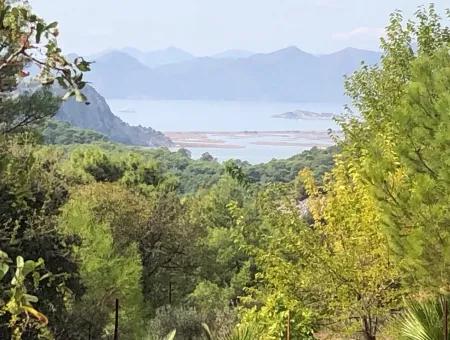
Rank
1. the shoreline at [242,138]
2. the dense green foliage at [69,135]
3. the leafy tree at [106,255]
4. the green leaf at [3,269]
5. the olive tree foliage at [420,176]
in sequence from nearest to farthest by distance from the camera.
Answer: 1. the green leaf at [3,269]
2. the olive tree foliage at [420,176]
3. the leafy tree at [106,255]
4. the dense green foliage at [69,135]
5. the shoreline at [242,138]

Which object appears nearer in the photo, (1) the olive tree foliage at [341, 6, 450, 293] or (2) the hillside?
(1) the olive tree foliage at [341, 6, 450, 293]

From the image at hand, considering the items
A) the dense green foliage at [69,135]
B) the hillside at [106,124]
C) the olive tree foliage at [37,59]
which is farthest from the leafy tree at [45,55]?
the hillside at [106,124]

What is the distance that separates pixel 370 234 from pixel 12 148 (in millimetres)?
5064

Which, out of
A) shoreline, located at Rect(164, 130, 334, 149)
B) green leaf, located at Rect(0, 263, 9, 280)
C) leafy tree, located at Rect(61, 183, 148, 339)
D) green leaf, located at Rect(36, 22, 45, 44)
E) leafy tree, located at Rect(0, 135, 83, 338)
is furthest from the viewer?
shoreline, located at Rect(164, 130, 334, 149)

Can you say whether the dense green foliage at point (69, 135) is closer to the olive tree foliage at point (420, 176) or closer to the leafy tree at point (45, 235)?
the leafy tree at point (45, 235)

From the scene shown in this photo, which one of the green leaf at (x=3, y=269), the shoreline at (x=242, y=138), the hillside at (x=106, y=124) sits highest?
the green leaf at (x=3, y=269)

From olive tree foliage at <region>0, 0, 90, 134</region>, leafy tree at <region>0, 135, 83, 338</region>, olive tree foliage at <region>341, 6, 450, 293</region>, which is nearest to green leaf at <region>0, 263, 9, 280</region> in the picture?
olive tree foliage at <region>0, 0, 90, 134</region>

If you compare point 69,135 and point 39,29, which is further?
point 69,135

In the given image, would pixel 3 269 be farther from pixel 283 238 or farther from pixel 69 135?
pixel 69 135

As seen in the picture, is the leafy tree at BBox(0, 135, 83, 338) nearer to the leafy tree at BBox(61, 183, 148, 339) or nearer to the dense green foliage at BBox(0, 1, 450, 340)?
the dense green foliage at BBox(0, 1, 450, 340)

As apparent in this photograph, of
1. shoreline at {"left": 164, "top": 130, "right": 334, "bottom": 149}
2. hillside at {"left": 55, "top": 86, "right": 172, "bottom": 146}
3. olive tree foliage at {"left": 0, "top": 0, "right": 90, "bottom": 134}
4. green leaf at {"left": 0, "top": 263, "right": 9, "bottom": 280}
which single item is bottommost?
shoreline at {"left": 164, "top": 130, "right": 334, "bottom": 149}

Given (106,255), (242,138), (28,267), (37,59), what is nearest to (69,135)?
(106,255)

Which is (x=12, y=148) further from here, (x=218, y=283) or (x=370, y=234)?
(x=218, y=283)

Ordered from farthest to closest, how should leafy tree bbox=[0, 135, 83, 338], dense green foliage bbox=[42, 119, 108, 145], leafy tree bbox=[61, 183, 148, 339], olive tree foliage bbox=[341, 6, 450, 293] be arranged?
dense green foliage bbox=[42, 119, 108, 145] < leafy tree bbox=[61, 183, 148, 339] < leafy tree bbox=[0, 135, 83, 338] < olive tree foliage bbox=[341, 6, 450, 293]
